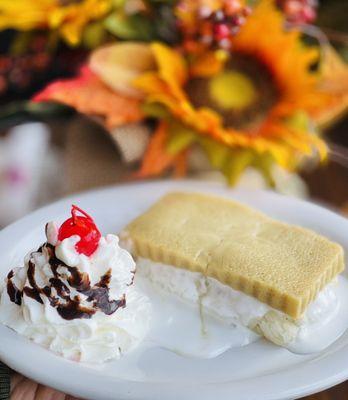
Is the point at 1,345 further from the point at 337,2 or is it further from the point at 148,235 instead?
the point at 337,2

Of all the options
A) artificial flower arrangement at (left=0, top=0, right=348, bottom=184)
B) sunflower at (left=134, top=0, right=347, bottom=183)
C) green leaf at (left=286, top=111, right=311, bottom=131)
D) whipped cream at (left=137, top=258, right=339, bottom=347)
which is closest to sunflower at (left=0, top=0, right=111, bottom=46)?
artificial flower arrangement at (left=0, top=0, right=348, bottom=184)

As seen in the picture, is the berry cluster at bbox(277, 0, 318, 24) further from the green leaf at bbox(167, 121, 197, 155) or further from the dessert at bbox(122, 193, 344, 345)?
the dessert at bbox(122, 193, 344, 345)

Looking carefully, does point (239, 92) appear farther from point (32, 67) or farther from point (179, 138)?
point (32, 67)

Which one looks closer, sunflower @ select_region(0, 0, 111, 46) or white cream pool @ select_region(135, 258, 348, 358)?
white cream pool @ select_region(135, 258, 348, 358)

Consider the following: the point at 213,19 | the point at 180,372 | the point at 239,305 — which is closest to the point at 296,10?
the point at 213,19

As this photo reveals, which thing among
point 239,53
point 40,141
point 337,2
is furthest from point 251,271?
point 337,2

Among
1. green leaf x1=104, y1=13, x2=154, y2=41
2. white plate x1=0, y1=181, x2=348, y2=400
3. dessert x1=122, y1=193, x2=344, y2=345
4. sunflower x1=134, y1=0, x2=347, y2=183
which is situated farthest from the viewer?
green leaf x1=104, y1=13, x2=154, y2=41

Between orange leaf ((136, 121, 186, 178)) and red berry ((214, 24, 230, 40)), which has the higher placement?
red berry ((214, 24, 230, 40))

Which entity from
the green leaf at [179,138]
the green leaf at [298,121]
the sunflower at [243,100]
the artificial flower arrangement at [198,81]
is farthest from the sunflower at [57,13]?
the green leaf at [298,121]

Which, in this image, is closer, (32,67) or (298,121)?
(298,121)
